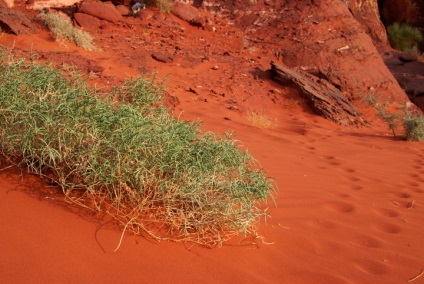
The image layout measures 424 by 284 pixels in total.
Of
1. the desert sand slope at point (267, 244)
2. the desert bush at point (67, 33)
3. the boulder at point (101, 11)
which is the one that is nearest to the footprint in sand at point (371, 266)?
the desert sand slope at point (267, 244)

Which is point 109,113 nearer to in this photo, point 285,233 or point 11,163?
point 11,163

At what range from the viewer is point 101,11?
1070cm

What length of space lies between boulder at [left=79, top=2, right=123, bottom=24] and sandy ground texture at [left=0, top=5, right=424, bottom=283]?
274 centimetres

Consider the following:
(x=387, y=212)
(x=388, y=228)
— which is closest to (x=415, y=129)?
(x=387, y=212)

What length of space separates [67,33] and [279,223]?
707cm

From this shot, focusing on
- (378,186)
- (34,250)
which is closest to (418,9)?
(378,186)

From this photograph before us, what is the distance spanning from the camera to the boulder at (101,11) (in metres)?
10.6

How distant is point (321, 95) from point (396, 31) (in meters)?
12.3

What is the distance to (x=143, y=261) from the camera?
7.43 feet

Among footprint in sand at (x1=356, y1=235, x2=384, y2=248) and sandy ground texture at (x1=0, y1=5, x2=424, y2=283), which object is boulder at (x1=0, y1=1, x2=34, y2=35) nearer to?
sandy ground texture at (x1=0, y1=5, x2=424, y2=283)

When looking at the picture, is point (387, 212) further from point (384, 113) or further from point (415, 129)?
point (384, 113)

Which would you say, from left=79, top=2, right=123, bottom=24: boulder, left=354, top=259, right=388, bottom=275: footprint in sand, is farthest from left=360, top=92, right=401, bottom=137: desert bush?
left=79, top=2, right=123, bottom=24: boulder

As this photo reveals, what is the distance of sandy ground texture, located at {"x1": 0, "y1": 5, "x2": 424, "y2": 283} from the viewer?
220cm

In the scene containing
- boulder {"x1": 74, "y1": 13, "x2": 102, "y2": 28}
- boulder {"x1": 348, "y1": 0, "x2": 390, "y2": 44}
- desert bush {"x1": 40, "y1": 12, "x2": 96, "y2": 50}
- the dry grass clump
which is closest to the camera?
the dry grass clump
